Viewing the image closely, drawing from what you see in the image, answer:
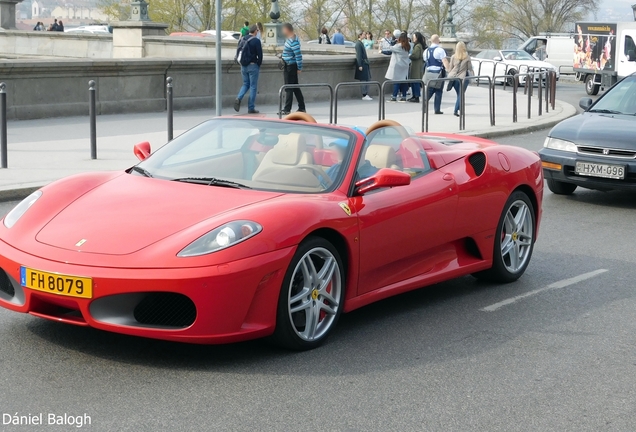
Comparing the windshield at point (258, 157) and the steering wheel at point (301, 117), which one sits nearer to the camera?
the windshield at point (258, 157)

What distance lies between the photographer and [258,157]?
637cm

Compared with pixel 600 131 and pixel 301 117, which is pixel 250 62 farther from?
pixel 301 117

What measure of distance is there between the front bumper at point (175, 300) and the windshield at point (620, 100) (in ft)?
27.0

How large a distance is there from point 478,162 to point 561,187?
17.9ft

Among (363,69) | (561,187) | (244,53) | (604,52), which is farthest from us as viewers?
(604,52)

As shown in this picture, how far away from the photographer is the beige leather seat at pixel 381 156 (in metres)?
6.53

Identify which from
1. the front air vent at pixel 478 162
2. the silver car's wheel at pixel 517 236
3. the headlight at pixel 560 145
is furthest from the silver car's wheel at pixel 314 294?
the headlight at pixel 560 145

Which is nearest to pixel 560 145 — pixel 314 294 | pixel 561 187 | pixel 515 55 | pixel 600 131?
pixel 600 131

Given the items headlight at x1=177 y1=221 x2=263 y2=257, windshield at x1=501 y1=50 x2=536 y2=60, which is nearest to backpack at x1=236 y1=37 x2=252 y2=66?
headlight at x1=177 y1=221 x2=263 y2=257

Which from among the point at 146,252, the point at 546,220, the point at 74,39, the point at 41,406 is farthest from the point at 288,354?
the point at 74,39

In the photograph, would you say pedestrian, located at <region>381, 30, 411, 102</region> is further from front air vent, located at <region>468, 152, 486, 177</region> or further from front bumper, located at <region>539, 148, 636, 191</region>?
front air vent, located at <region>468, 152, 486, 177</region>

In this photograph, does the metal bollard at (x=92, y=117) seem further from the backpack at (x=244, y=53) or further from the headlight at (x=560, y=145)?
the backpack at (x=244, y=53)

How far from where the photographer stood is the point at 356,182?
6148 millimetres

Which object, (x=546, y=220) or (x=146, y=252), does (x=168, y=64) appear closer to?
(x=546, y=220)
